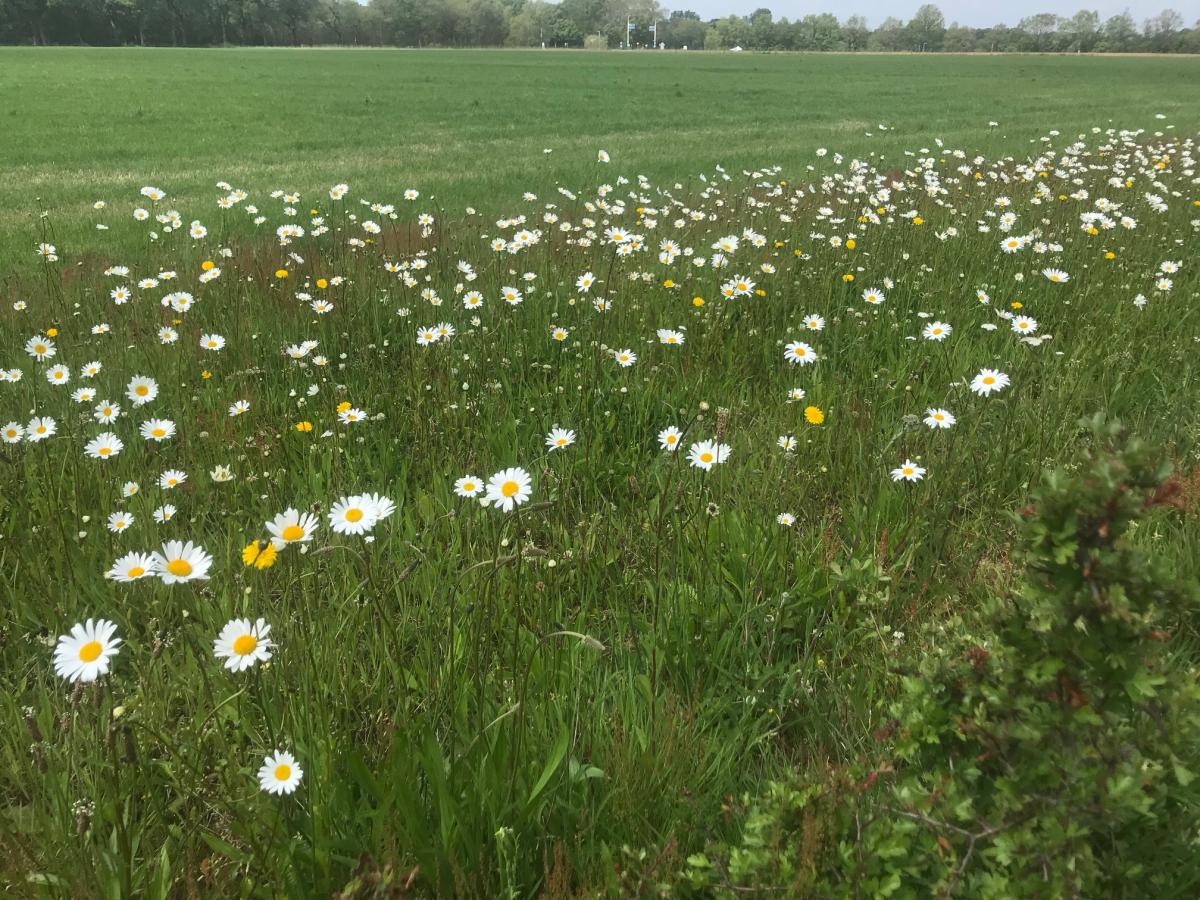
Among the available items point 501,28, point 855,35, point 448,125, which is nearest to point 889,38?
point 855,35

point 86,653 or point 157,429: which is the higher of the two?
point 86,653

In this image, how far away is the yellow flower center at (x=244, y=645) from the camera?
1.44 m

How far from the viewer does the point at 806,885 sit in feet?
3.69

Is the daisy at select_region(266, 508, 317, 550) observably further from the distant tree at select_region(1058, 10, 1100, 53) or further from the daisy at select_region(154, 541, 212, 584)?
the distant tree at select_region(1058, 10, 1100, 53)

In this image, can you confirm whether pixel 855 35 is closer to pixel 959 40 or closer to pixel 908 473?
pixel 959 40

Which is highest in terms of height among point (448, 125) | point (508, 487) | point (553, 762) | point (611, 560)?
point (448, 125)

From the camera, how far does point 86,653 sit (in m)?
1.34

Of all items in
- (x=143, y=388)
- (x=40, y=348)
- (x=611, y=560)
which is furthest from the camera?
(x=40, y=348)

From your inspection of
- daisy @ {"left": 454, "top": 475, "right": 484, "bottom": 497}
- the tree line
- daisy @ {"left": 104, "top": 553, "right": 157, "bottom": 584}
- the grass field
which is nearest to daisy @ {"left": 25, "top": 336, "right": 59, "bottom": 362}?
the grass field

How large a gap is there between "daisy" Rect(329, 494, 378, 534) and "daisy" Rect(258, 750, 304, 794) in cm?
48

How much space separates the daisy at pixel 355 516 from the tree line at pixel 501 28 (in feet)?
329

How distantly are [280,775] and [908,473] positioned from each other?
211cm

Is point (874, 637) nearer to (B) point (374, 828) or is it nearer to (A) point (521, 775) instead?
(A) point (521, 775)

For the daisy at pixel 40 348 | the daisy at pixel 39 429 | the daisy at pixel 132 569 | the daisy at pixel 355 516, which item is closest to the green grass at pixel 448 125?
the daisy at pixel 40 348
